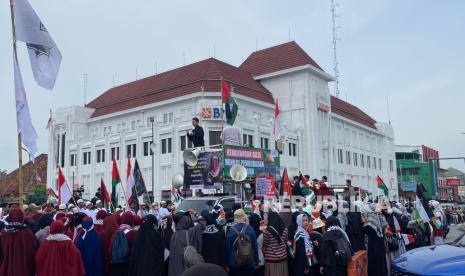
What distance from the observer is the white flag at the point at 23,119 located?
9.00 m

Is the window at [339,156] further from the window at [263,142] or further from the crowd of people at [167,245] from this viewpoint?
the crowd of people at [167,245]

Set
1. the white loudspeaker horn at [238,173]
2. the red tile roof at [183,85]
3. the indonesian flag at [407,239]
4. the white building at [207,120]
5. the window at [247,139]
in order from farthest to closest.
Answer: the red tile roof at [183,85] → the white building at [207,120] → the window at [247,139] → the white loudspeaker horn at [238,173] → the indonesian flag at [407,239]

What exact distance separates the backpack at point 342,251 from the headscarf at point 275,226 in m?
1.03

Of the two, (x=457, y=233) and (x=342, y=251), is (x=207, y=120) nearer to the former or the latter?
(x=457, y=233)

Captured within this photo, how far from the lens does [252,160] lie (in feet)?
51.5

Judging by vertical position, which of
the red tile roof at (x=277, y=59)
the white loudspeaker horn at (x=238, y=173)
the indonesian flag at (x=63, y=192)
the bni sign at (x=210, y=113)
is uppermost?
the red tile roof at (x=277, y=59)

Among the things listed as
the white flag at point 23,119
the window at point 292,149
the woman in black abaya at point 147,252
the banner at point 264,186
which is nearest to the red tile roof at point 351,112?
the window at point 292,149

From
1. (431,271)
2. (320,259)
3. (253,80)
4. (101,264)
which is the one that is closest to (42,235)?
(101,264)

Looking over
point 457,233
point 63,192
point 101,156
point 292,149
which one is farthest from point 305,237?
point 101,156

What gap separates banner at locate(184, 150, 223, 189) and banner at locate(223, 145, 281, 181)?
0.26 m

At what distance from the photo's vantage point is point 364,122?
71250 millimetres

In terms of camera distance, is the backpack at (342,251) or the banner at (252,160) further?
the banner at (252,160)

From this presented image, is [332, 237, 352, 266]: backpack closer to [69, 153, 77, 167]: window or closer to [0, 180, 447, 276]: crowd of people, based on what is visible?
[0, 180, 447, 276]: crowd of people

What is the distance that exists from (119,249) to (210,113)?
35.1m
